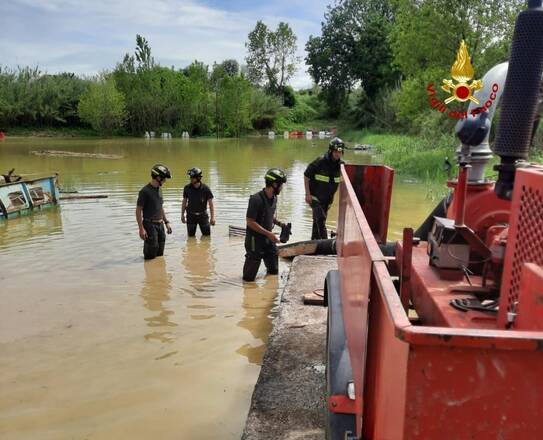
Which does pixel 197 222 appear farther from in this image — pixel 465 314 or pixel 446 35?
pixel 446 35

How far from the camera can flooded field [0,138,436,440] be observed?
12.6 feet

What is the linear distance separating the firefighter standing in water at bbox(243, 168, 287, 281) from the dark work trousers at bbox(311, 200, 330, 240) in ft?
3.91

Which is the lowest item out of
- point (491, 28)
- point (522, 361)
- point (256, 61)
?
point (522, 361)

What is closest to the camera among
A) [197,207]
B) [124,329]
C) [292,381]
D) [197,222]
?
[292,381]

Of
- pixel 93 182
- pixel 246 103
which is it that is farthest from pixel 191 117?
pixel 93 182

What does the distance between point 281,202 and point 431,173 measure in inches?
247

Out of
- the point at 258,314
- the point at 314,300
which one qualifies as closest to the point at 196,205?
the point at 258,314

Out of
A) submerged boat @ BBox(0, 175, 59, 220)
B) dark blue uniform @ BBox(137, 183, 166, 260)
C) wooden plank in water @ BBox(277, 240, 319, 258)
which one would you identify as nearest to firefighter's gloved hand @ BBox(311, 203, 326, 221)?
wooden plank in water @ BBox(277, 240, 319, 258)

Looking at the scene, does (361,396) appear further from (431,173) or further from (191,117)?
(191,117)

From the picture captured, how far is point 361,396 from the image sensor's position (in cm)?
195

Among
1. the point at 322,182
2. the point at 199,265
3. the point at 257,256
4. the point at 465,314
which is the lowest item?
the point at 199,265

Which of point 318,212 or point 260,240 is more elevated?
point 318,212

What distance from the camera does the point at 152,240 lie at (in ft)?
27.2

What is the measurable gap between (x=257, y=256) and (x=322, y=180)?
1.77m
